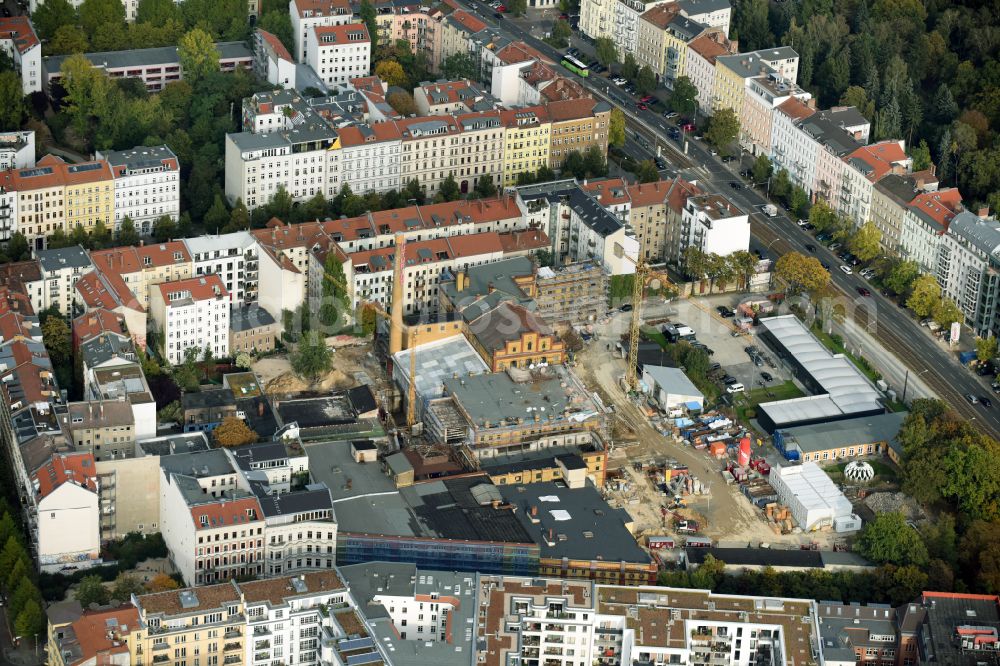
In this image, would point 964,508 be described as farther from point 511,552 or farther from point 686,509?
point 511,552

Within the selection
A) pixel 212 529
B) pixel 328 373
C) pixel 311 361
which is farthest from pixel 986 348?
pixel 212 529

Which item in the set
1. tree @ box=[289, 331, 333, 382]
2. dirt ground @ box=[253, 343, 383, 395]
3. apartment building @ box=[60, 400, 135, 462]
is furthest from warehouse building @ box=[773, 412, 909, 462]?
apartment building @ box=[60, 400, 135, 462]

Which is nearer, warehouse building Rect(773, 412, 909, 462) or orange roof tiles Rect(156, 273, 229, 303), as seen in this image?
warehouse building Rect(773, 412, 909, 462)

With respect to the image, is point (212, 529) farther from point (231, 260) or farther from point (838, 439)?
point (838, 439)

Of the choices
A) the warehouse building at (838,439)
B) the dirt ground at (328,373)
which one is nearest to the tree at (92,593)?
the dirt ground at (328,373)

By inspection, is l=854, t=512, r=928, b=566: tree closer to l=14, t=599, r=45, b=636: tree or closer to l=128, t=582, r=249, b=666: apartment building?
l=128, t=582, r=249, b=666: apartment building

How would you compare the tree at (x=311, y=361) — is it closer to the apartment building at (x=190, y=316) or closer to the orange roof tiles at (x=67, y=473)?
the apartment building at (x=190, y=316)

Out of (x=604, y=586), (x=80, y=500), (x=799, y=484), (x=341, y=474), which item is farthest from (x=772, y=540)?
(x=80, y=500)
